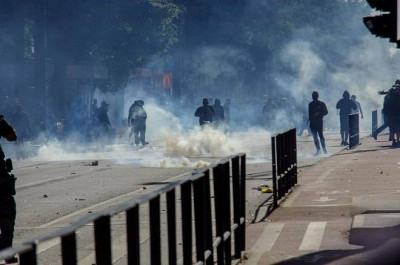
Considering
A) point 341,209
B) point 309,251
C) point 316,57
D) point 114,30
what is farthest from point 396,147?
point 316,57

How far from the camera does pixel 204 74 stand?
3312 inches

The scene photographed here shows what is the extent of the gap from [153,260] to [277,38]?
262 feet

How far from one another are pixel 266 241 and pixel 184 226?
182 inches

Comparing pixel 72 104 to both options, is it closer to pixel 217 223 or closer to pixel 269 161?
pixel 269 161

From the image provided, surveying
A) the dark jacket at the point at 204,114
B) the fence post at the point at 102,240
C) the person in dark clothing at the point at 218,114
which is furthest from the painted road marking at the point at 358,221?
the person in dark clothing at the point at 218,114

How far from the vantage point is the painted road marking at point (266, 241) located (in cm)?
1077

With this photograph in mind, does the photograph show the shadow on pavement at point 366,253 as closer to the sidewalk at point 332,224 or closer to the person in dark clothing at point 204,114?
Result: the sidewalk at point 332,224

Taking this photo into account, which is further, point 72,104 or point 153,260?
point 72,104

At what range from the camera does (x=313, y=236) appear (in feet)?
39.5

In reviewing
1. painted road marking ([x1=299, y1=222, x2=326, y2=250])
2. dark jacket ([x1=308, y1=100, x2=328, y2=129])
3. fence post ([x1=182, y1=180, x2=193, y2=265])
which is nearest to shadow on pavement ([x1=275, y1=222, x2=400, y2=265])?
painted road marking ([x1=299, y1=222, x2=326, y2=250])

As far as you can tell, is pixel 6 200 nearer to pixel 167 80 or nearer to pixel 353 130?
pixel 353 130

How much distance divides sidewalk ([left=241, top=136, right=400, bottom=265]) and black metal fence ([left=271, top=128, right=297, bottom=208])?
19cm

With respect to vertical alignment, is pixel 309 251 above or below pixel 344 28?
below

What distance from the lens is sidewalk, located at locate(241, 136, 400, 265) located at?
10.6m
